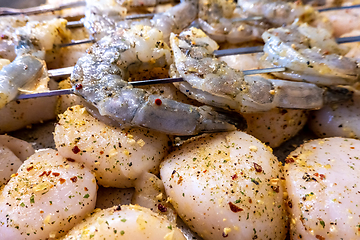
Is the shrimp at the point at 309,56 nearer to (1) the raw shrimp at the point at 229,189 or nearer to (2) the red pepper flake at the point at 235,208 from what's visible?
(1) the raw shrimp at the point at 229,189

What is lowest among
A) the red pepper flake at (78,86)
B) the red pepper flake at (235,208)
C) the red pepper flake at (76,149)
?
the red pepper flake at (235,208)

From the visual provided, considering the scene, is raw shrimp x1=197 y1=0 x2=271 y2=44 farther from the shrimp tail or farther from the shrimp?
the shrimp tail

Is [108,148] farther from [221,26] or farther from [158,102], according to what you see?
[221,26]

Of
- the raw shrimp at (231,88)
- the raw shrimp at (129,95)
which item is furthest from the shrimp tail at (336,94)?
the raw shrimp at (129,95)

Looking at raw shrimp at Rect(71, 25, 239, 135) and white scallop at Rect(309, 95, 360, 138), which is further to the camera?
white scallop at Rect(309, 95, 360, 138)

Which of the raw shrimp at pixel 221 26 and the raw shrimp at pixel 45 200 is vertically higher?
the raw shrimp at pixel 221 26

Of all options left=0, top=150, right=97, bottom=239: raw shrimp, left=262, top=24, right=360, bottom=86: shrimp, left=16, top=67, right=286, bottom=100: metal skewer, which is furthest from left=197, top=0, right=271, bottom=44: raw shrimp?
left=0, top=150, right=97, bottom=239: raw shrimp
